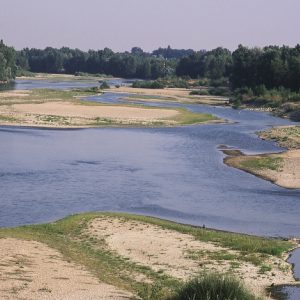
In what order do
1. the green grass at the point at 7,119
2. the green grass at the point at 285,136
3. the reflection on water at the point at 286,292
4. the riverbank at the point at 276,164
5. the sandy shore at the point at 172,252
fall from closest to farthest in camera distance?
1. the reflection on water at the point at 286,292
2. the sandy shore at the point at 172,252
3. the riverbank at the point at 276,164
4. the green grass at the point at 285,136
5. the green grass at the point at 7,119

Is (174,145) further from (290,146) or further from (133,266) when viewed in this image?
(133,266)

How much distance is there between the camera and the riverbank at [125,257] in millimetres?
20969

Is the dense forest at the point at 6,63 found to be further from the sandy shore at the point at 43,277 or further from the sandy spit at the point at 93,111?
the sandy shore at the point at 43,277

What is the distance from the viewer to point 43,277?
848 inches

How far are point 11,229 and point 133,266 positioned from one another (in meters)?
7.04

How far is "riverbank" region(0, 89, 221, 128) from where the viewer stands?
249 ft

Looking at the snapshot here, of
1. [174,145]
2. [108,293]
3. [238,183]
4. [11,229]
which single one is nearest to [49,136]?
[174,145]

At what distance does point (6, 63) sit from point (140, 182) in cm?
12647

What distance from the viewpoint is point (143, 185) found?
41.6 m

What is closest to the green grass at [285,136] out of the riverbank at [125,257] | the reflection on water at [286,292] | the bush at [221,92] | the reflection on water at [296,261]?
the riverbank at [125,257]

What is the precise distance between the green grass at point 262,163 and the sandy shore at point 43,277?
25673 mm

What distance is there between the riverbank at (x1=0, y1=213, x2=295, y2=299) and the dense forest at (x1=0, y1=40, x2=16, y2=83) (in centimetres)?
12596

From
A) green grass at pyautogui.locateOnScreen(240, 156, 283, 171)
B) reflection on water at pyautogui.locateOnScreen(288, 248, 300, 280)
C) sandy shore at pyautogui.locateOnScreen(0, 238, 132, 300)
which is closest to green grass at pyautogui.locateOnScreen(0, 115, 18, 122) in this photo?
green grass at pyautogui.locateOnScreen(240, 156, 283, 171)

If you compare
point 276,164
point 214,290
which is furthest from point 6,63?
point 214,290
